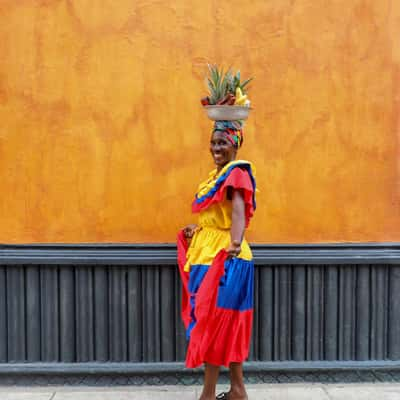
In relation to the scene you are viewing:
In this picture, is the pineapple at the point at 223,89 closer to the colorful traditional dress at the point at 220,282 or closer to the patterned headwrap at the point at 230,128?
the patterned headwrap at the point at 230,128

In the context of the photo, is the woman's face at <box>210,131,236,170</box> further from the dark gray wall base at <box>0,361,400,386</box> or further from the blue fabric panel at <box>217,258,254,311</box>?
the dark gray wall base at <box>0,361,400,386</box>

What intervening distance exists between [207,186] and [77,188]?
125cm

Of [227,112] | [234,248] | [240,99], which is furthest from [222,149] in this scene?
[234,248]

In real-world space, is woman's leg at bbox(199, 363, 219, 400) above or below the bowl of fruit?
below

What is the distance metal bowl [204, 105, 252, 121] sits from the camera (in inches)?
146

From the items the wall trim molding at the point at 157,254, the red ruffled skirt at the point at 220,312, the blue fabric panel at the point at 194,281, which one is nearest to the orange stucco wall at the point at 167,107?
the wall trim molding at the point at 157,254

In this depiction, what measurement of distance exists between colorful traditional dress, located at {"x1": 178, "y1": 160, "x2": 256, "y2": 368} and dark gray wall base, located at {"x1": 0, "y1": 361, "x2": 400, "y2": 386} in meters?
0.77

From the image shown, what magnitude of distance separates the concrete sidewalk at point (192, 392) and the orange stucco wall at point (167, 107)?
1.22m

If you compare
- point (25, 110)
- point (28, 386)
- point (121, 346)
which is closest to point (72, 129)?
point (25, 110)

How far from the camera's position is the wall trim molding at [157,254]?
14.4ft

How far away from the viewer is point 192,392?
4285 mm

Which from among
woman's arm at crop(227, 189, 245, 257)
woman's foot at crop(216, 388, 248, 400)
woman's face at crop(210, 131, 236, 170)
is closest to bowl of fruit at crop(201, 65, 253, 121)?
woman's face at crop(210, 131, 236, 170)

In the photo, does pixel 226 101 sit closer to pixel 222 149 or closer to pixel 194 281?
pixel 222 149

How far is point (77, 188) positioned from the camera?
446 cm
